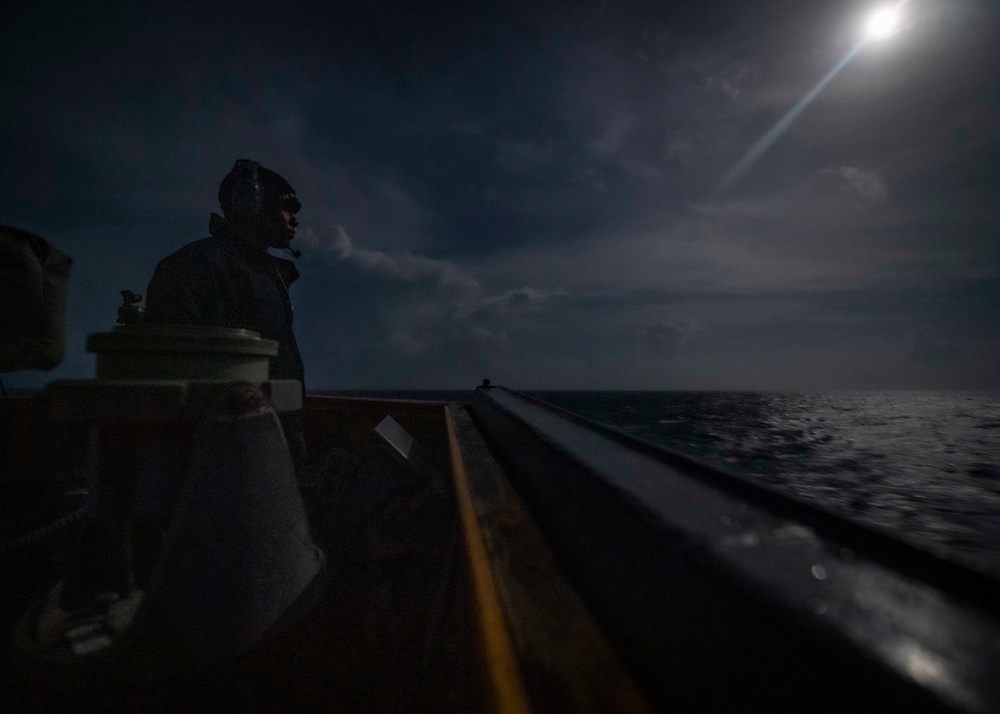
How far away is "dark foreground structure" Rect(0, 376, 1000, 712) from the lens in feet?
2.07

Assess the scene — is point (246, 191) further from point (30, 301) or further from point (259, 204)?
point (30, 301)

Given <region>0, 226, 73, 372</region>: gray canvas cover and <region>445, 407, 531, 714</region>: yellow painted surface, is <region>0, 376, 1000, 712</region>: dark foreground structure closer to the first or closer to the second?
<region>445, 407, 531, 714</region>: yellow painted surface

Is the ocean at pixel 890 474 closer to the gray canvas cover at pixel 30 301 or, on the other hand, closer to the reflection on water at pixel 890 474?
the reflection on water at pixel 890 474

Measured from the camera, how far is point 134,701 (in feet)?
7.23

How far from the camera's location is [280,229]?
22.4 feet

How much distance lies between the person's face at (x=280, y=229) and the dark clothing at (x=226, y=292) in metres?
0.30

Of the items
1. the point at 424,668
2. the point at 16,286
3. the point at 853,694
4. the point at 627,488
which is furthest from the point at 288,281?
the point at 853,694

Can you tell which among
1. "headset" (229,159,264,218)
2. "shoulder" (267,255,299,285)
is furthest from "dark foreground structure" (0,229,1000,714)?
"shoulder" (267,255,299,285)

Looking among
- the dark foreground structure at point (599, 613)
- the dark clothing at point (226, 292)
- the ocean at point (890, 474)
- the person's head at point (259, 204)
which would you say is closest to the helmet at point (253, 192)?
the person's head at point (259, 204)

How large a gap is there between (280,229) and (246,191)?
0.87 m

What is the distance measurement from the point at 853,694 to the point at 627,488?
2.48 ft

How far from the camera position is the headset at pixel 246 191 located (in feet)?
19.8

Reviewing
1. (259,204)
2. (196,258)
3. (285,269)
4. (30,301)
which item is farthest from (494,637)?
(285,269)

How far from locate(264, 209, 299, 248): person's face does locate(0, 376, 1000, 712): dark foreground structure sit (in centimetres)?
528
